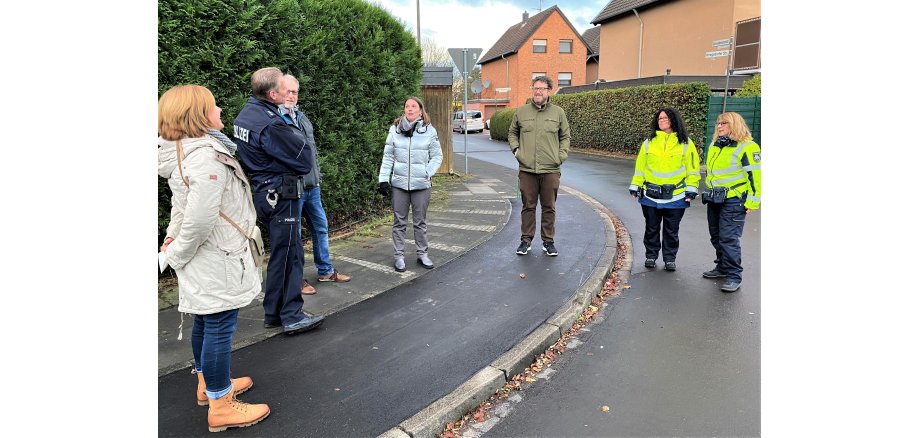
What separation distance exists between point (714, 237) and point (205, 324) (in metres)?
5.17

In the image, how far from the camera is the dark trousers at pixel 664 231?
6344mm

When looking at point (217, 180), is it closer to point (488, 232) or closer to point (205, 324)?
point (205, 324)

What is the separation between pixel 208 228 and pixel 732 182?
486 cm

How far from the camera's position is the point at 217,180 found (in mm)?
2936

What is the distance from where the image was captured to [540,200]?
7.00 meters

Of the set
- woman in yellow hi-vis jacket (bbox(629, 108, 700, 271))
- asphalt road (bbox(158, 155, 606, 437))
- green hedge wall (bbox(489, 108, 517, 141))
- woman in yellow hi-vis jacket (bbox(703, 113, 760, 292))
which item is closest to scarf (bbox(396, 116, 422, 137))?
asphalt road (bbox(158, 155, 606, 437))

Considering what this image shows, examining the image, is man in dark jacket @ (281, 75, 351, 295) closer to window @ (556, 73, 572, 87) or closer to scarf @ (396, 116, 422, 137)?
scarf @ (396, 116, 422, 137)


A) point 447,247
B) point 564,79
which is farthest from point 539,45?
point 447,247

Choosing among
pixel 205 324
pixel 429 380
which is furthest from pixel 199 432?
pixel 429 380

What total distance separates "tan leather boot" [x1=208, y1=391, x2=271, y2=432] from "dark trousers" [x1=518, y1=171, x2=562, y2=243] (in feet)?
14.3

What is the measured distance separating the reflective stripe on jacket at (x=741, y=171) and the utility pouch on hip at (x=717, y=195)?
4 centimetres

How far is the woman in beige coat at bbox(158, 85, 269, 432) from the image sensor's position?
9.48 feet

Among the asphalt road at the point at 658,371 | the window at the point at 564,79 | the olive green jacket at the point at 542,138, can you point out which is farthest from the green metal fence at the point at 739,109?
the window at the point at 564,79

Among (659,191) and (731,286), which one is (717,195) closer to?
(659,191)
